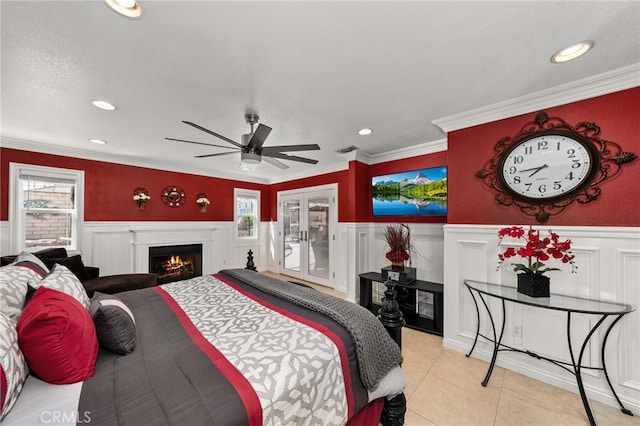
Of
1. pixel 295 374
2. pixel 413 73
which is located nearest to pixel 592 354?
pixel 295 374

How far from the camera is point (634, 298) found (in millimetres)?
1739

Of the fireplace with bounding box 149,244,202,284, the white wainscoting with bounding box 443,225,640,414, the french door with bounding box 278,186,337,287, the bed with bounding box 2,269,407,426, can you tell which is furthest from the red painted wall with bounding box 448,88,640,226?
the fireplace with bounding box 149,244,202,284

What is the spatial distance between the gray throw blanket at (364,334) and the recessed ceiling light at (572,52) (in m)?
2.15

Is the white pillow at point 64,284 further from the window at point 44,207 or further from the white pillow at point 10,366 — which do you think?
the window at point 44,207

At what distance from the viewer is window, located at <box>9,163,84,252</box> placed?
3256 mm

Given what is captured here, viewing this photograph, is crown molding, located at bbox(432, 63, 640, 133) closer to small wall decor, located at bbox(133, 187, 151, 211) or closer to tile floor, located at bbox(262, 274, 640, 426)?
tile floor, located at bbox(262, 274, 640, 426)

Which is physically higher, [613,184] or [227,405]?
[613,184]

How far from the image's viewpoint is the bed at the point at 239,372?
2.81 ft

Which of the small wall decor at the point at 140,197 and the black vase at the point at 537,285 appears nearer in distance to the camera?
the black vase at the point at 537,285

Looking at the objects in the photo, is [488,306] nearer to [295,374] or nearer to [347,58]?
[295,374]

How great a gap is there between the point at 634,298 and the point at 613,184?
2.77 ft

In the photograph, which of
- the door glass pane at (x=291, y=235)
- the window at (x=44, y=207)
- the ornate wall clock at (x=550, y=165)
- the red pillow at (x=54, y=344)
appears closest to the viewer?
the red pillow at (x=54, y=344)

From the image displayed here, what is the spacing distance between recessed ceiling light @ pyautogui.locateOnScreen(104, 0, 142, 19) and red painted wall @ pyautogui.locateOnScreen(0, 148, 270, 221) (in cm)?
370

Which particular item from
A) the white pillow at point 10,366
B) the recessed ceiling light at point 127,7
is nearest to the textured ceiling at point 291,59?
the recessed ceiling light at point 127,7
